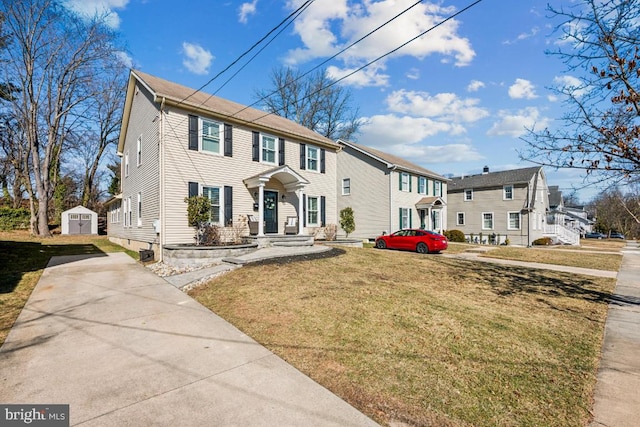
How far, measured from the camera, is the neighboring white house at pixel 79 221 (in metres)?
27.0

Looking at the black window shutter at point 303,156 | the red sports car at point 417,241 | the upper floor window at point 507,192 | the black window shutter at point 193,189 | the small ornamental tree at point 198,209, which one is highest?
the black window shutter at point 303,156

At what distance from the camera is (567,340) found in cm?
471

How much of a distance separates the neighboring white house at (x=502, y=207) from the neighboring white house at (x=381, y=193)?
5324 mm

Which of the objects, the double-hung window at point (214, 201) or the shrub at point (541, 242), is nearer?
the double-hung window at point (214, 201)

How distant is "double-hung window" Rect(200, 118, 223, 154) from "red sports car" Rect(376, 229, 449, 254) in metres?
10.0

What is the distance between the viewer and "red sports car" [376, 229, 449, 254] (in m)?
15.4

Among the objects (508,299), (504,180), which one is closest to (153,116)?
(508,299)

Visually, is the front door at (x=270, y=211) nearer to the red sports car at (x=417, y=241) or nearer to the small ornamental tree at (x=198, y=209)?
the small ornamental tree at (x=198, y=209)

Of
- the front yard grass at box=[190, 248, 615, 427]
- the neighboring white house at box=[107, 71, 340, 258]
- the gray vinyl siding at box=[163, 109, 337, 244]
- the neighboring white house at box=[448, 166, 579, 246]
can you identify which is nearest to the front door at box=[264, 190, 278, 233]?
the neighboring white house at box=[107, 71, 340, 258]

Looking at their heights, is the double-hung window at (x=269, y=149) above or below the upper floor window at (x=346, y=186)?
above

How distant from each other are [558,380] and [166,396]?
14.1 ft

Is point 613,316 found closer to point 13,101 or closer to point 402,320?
point 402,320

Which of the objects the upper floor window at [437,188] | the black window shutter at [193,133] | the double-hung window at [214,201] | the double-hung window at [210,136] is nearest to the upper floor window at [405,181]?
the upper floor window at [437,188]

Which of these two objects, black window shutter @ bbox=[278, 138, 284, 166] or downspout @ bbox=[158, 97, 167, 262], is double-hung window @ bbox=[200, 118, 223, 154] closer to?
downspout @ bbox=[158, 97, 167, 262]
